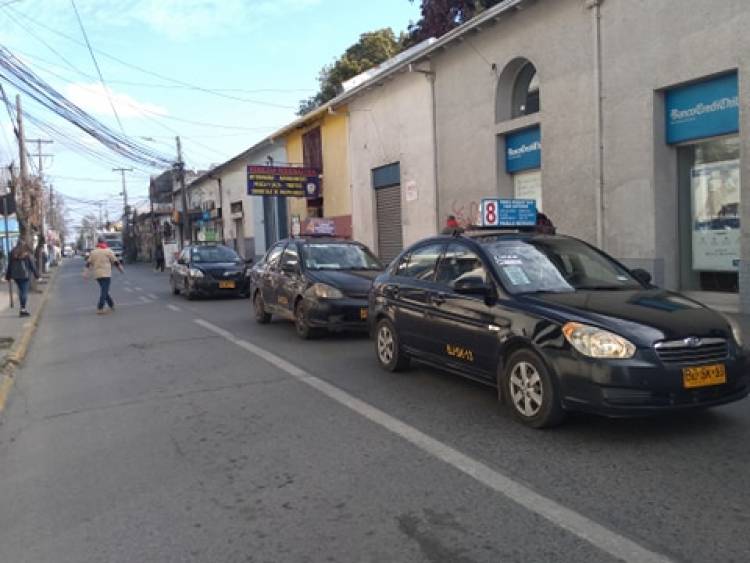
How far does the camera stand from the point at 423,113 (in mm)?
18219

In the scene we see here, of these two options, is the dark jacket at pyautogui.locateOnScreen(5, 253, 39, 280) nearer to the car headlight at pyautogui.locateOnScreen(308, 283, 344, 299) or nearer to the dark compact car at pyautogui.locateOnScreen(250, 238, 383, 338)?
the dark compact car at pyautogui.locateOnScreen(250, 238, 383, 338)

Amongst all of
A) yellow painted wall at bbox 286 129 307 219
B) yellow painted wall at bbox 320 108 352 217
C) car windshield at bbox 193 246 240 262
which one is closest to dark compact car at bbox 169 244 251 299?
car windshield at bbox 193 246 240 262

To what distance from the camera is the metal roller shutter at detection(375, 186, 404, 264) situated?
66.2ft

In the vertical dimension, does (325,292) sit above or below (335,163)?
below

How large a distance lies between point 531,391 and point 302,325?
5364 mm

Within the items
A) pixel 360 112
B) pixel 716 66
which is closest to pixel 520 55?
pixel 716 66

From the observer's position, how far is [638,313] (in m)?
4.81

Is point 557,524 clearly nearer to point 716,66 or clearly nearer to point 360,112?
point 716,66

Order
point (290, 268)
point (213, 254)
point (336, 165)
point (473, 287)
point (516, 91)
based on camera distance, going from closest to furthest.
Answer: point (473, 287) → point (290, 268) → point (516, 91) → point (213, 254) → point (336, 165)

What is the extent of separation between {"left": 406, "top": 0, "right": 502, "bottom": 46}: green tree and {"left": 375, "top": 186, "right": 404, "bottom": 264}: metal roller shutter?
6.68 m

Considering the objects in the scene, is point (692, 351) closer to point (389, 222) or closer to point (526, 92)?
point (526, 92)

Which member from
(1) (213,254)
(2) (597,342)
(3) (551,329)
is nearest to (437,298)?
(3) (551,329)

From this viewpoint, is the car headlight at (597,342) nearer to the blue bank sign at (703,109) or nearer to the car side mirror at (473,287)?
the car side mirror at (473,287)

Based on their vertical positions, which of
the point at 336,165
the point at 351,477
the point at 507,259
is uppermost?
the point at 336,165
